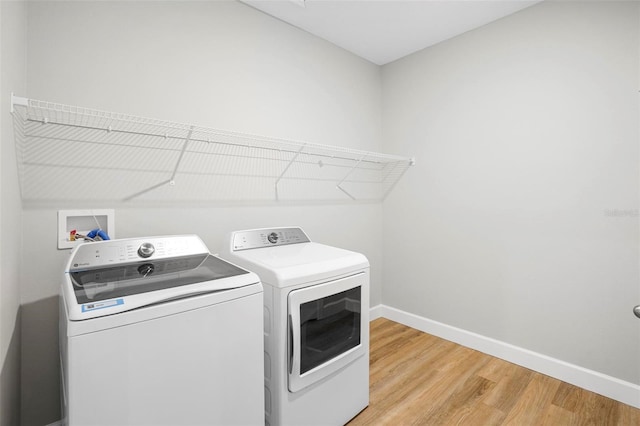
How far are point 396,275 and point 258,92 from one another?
2069 mm

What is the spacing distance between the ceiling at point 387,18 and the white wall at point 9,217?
53.3 inches

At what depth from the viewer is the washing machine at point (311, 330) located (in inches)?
55.2

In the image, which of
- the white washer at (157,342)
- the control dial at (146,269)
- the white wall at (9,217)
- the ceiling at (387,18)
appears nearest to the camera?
the white washer at (157,342)

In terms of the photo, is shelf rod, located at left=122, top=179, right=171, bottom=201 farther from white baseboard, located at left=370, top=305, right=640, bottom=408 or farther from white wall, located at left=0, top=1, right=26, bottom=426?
white baseboard, located at left=370, top=305, right=640, bottom=408

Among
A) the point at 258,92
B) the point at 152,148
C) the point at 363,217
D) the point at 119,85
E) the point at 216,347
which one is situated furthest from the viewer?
the point at 363,217

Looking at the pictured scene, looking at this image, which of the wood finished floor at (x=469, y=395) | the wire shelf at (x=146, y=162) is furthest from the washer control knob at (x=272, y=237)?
the wood finished floor at (x=469, y=395)

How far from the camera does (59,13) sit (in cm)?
147

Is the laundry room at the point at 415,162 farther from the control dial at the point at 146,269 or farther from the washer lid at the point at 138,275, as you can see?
the control dial at the point at 146,269

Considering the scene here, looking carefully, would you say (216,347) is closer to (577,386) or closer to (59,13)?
(59,13)

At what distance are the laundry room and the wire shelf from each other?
2cm

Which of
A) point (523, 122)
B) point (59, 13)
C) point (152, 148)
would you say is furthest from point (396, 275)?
point (59, 13)

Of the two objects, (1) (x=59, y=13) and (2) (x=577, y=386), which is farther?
(2) (x=577, y=386)

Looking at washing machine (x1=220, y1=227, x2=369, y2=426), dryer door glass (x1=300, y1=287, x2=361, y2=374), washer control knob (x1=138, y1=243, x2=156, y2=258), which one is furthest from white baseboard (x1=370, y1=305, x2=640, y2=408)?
washer control knob (x1=138, y1=243, x2=156, y2=258)

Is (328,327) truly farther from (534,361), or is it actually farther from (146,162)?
(534,361)
